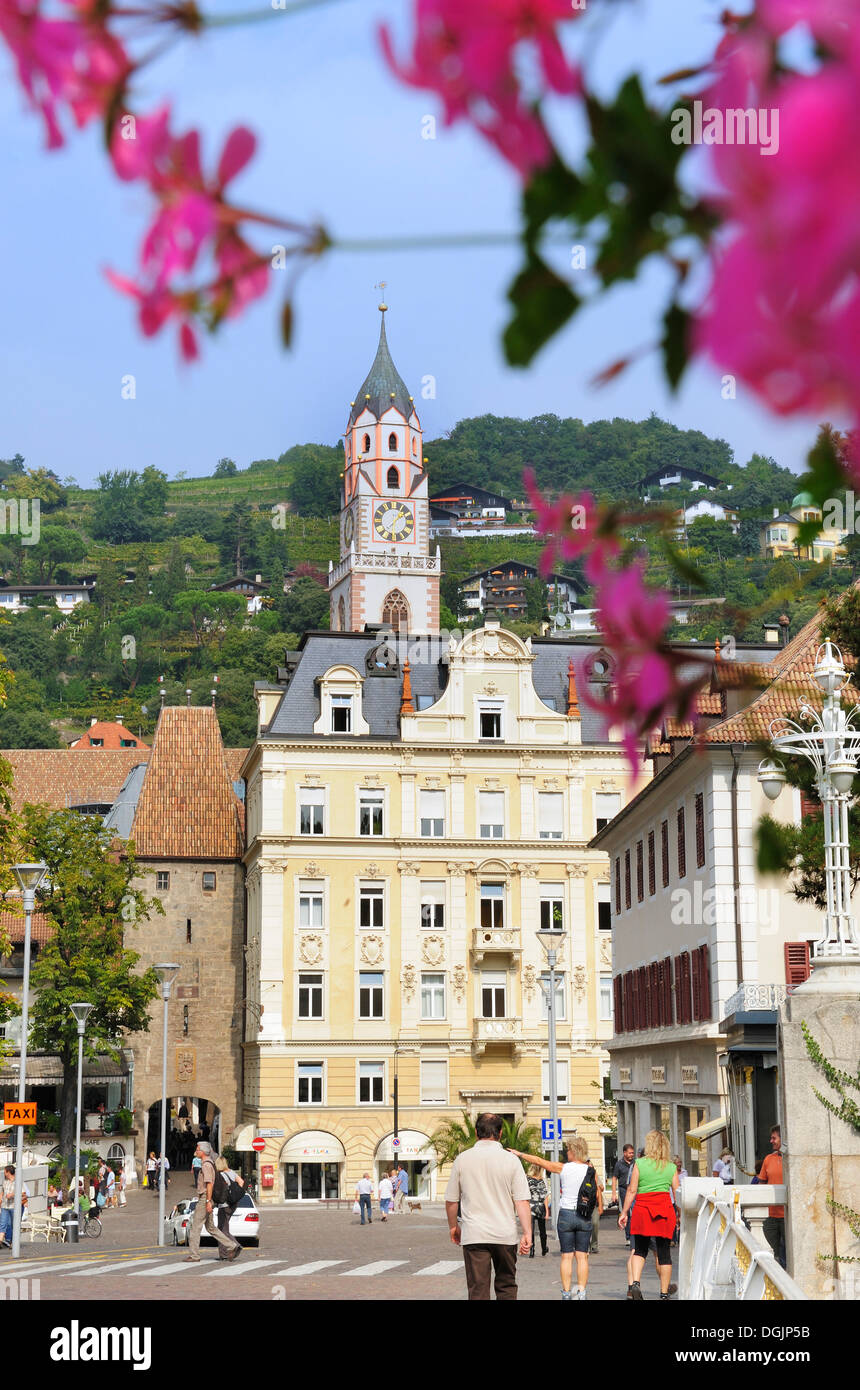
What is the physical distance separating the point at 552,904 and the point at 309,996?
996 centimetres

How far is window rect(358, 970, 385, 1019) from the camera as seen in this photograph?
64.4 metres

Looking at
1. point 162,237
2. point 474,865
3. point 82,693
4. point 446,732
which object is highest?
point 82,693

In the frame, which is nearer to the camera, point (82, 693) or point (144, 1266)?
point (144, 1266)

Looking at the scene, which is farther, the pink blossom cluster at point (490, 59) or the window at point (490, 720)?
the window at point (490, 720)

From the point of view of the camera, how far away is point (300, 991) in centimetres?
6438

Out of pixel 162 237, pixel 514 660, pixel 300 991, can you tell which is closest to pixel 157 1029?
pixel 300 991

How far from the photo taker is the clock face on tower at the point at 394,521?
388ft

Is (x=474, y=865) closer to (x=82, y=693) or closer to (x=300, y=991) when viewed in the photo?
(x=300, y=991)

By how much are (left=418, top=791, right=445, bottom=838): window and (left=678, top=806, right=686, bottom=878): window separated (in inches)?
999

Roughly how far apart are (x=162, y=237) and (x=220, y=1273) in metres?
25.9

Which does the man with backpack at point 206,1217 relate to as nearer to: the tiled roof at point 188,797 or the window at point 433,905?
the window at point 433,905

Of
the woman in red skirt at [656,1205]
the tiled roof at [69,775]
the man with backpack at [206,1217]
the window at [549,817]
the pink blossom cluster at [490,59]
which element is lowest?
the man with backpack at [206,1217]

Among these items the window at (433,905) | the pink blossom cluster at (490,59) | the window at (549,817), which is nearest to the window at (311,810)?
the window at (433,905)

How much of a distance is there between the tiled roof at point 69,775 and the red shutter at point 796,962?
66398mm
